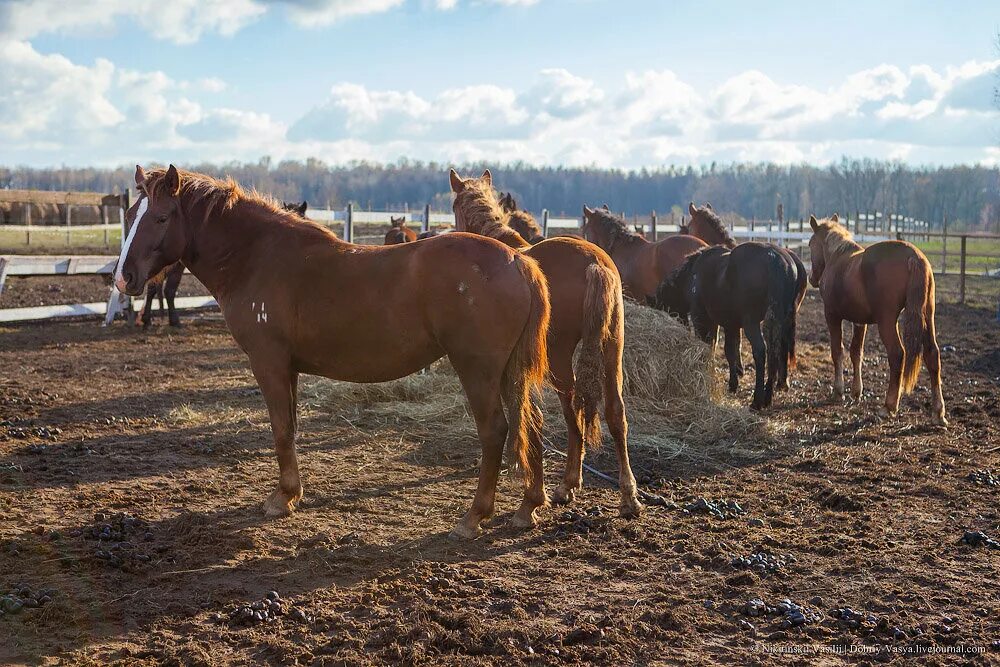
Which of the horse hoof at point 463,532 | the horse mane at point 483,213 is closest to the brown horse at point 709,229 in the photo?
the horse mane at point 483,213

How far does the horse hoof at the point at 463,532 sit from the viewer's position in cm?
477

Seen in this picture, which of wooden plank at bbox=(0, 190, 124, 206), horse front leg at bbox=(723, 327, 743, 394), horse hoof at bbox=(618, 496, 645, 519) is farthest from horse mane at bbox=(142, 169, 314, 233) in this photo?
wooden plank at bbox=(0, 190, 124, 206)

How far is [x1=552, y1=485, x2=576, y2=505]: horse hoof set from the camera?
18.0ft

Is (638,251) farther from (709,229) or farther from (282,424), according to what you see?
(282,424)

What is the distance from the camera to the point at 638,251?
11688 millimetres

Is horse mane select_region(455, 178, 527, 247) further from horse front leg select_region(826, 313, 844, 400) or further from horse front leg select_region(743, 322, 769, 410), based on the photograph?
horse front leg select_region(826, 313, 844, 400)

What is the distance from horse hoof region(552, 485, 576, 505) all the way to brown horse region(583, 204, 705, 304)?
19.1ft

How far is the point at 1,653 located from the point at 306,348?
2.26m

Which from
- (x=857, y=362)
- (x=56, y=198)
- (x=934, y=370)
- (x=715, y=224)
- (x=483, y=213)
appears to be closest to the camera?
(x=483, y=213)

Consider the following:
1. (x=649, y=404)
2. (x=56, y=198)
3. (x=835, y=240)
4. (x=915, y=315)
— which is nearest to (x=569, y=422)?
(x=649, y=404)

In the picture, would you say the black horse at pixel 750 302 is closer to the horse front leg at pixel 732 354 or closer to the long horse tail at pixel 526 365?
the horse front leg at pixel 732 354

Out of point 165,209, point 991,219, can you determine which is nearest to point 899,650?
point 165,209

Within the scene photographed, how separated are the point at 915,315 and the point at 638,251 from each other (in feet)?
14.2

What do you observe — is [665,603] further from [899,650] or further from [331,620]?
[331,620]
